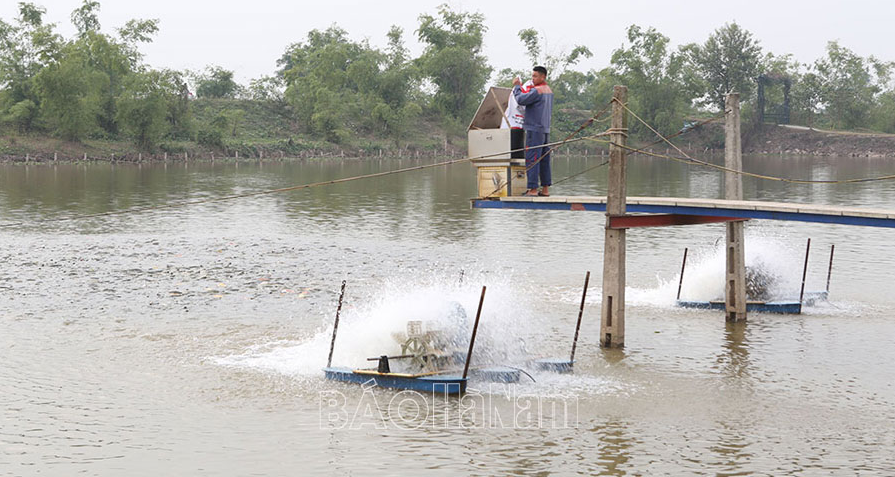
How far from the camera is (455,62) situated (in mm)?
121125

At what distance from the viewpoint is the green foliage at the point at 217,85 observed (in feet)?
395

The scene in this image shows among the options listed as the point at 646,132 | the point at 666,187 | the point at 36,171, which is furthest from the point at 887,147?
the point at 36,171

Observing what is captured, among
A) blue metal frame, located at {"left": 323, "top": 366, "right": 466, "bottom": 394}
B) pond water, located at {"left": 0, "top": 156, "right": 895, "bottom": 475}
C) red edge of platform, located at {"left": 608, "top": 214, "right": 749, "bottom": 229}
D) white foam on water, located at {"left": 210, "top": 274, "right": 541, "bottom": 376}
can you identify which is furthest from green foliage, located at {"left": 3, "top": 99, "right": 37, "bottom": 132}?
blue metal frame, located at {"left": 323, "top": 366, "right": 466, "bottom": 394}

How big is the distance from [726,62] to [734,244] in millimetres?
117019

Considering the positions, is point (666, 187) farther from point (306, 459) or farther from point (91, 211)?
point (306, 459)

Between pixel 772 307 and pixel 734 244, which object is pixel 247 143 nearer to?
pixel 772 307

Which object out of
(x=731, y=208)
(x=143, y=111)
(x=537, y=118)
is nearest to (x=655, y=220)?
(x=731, y=208)

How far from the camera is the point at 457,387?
Answer: 1351cm

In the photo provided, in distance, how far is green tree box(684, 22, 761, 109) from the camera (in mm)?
128250

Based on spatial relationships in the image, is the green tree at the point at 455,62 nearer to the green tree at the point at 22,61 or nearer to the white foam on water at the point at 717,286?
the green tree at the point at 22,61

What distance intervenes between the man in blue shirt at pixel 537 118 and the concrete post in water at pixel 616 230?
122 centimetres

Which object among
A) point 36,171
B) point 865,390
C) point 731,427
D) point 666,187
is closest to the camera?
point 731,427

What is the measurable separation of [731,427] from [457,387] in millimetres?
3658

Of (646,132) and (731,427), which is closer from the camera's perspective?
(731,427)
